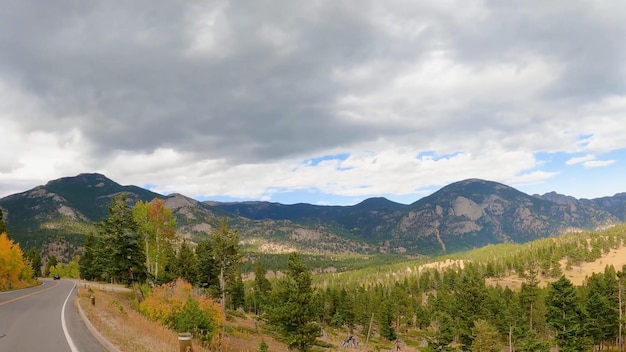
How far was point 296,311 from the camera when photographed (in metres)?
47.1

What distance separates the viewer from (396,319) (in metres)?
125

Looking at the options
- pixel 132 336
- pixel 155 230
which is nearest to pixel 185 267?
pixel 155 230

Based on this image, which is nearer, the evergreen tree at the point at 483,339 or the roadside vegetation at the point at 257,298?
the roadside vegetation at the point at 257,298

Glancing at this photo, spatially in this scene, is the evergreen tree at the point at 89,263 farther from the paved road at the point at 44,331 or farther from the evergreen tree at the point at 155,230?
the paved road at the point at 44,331

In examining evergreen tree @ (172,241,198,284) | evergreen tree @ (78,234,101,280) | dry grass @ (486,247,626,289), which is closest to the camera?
evergreen tree @ (172,241,198,284)

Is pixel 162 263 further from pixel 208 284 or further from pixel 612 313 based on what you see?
pixel 612 313

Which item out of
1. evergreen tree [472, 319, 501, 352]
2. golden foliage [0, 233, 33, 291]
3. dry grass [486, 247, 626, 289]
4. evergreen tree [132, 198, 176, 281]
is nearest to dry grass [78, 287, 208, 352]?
evergreen tree [132, 198, 176, 281]

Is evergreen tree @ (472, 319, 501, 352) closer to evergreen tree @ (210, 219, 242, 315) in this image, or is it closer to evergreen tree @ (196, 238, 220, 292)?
evergreen tree @ (210, 219, 242, 315)

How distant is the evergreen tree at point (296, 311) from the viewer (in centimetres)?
4744

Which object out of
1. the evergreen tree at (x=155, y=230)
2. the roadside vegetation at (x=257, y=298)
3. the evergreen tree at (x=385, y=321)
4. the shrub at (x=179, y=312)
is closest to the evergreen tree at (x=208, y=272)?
the roadside vegetation at (x=257, y=298)

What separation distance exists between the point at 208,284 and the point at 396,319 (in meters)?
83.3

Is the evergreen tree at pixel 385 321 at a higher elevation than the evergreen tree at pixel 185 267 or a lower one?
lower

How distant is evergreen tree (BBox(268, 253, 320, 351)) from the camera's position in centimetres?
4744

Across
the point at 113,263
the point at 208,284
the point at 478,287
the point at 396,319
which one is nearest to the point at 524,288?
the point at 478,287
